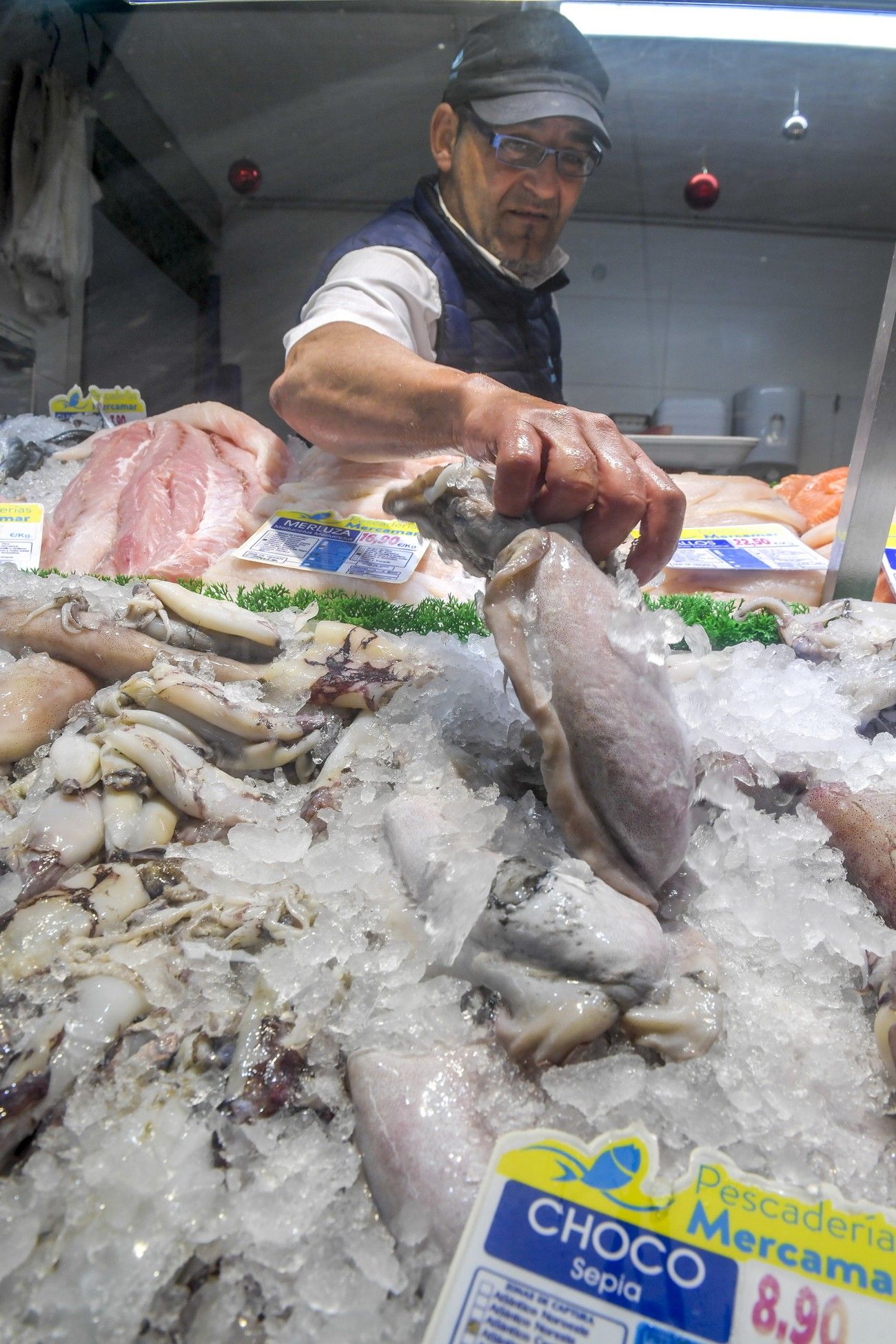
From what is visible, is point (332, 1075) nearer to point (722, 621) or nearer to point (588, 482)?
point (588, 482)

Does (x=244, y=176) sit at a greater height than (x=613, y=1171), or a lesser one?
greater

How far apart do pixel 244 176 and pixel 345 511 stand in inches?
61.3

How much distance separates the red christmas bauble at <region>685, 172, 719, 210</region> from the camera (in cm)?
324

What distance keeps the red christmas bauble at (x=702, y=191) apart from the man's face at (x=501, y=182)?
0.76 meters

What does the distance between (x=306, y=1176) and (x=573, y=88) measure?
3.07 m

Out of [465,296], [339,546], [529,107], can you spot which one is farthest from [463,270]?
[339,546]

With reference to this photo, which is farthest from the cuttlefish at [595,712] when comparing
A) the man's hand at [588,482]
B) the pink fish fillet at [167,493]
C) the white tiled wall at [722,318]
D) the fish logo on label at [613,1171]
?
the white tiled wall at [722,318]

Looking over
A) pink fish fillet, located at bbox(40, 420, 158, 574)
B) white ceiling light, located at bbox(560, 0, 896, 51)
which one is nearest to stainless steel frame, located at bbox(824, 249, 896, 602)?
white ceiling light, located at bbox(560, 0, 896, 51)

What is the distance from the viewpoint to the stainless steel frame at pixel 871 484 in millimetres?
1891

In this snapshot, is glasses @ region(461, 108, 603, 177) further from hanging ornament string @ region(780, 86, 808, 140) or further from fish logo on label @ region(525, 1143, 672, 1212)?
fish logo on label @ region(525, 1143, 672, 1212)

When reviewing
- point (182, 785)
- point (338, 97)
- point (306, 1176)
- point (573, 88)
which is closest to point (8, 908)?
point (182, 785)

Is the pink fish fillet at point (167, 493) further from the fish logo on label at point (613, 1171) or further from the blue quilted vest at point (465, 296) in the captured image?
the fish logo on label at point (613, 1171)

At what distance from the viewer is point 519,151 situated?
261cm

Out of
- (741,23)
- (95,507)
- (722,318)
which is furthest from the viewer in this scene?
(722,318)
